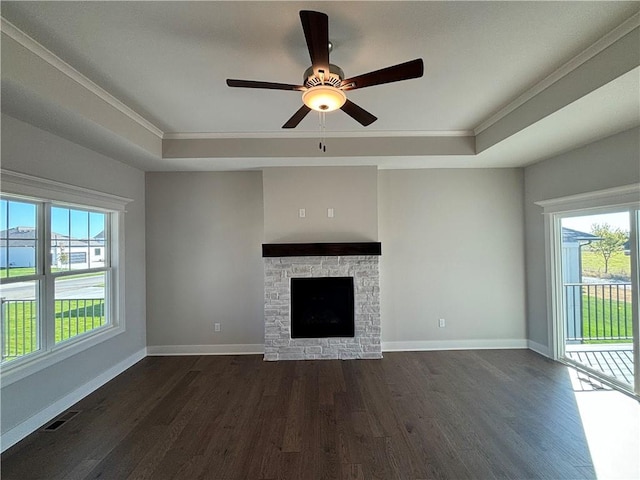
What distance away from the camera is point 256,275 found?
457cm

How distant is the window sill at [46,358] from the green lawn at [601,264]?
5777 millimetres

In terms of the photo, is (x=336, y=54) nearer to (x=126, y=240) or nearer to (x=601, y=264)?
(x=126, y=240)

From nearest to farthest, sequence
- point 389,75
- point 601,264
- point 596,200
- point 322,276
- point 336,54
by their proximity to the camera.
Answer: point 389,75
point 336,54
point 596,200
point 601,264
point 322,276

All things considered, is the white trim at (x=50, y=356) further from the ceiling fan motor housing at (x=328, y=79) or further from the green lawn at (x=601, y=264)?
the green lawn at (x=601, y=264)

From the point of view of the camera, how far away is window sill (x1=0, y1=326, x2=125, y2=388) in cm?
249

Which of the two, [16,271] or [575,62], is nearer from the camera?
[575,62]

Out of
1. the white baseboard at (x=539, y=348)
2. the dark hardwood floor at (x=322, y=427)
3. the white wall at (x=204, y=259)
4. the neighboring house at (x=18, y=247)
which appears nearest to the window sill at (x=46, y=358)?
the dark hardwood floor at (x=322, y=427)

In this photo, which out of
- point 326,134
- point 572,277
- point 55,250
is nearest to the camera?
point 55,250

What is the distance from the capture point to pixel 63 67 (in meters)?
2.31

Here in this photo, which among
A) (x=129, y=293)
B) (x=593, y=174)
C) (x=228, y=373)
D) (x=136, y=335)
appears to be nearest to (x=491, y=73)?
(x=593, y=174)

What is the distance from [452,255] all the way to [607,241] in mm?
1705

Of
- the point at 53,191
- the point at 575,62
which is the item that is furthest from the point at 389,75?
the point at 53,191

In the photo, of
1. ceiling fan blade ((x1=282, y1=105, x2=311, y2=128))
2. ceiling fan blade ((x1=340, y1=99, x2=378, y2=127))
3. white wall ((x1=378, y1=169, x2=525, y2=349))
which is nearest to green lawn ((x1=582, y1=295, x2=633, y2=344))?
white wall ((x1=378, y1=169, x2=525, y2=349))

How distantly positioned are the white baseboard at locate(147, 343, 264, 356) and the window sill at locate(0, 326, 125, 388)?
2.97 feet
